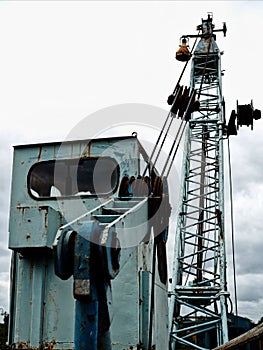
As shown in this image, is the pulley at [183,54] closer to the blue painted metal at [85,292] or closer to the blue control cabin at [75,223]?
the blue control cabin at [75,223]

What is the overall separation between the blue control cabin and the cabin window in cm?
1

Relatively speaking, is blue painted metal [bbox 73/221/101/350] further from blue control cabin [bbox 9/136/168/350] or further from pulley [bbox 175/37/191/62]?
pulley [bbox 175/37/191/62]

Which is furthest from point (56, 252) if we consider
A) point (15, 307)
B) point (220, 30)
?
point (220, 30)

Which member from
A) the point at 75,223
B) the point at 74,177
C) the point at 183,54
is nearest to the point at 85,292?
the point at 75,223

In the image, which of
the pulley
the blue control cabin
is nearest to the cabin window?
the blue control cabin

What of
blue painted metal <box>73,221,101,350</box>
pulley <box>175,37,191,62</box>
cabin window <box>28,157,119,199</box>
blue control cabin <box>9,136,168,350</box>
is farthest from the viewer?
pulley <box>175,37,191,62</box>

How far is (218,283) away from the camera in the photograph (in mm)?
12320

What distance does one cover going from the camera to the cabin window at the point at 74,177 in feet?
21.5

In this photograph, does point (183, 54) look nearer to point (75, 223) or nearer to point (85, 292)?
point (75, 223)

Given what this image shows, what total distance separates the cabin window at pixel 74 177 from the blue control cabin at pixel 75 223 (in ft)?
0.04

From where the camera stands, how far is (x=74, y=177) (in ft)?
22.7

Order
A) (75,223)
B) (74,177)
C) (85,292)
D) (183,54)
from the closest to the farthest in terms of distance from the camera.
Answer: (85,292)
(75,223)
(74,177)
(183,54)

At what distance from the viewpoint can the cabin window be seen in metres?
6.56

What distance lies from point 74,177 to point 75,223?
2.75m
